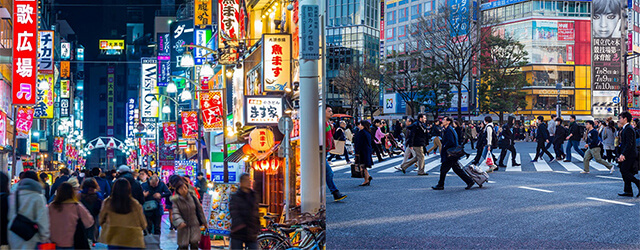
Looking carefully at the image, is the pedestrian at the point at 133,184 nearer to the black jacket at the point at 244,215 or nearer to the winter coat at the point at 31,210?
the winter coat at the point at 31,210

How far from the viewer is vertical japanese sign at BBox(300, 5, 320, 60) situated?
8641mm

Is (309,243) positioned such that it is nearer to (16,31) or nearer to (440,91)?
(16,31)

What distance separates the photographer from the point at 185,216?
29.9 ft

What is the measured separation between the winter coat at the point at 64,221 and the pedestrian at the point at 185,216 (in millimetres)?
1742

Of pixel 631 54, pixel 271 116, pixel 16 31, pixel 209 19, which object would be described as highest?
pixel 209 19

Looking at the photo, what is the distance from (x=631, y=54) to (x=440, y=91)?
993 inches

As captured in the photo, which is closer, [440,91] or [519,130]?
[440,91]

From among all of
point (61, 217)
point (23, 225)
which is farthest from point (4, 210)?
point (61, 217)

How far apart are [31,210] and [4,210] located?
523mm

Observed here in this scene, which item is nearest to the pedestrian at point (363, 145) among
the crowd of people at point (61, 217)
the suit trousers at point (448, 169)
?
the suit trousers at point (448, 169)

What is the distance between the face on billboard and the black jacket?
994 centimetres

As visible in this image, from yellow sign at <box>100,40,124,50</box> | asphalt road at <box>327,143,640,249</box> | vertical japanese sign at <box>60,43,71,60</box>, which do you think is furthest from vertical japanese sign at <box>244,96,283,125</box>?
yellow sign at <box>100,40,124,50</box>

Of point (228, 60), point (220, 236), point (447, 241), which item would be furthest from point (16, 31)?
point (447, 241)

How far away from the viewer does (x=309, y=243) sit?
8906 mm
